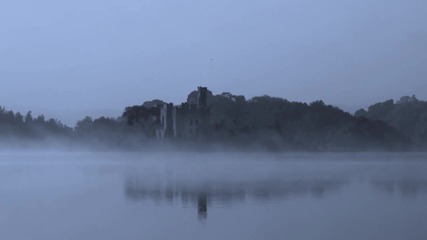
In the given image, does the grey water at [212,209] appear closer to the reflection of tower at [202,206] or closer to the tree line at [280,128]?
the reflection of tower at [202,206]

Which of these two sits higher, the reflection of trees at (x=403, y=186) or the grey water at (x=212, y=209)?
the reflection of trees at (x=403, y=186)

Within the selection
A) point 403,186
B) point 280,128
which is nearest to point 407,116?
point 280,128

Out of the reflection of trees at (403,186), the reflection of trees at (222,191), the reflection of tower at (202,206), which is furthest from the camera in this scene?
the reflection of trees at (403,186)

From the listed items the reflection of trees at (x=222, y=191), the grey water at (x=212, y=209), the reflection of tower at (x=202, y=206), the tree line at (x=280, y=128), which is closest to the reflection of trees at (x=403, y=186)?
the grey water at (x=212, y=209)

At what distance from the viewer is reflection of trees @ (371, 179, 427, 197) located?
21384 mm

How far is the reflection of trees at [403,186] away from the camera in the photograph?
21.4 metres

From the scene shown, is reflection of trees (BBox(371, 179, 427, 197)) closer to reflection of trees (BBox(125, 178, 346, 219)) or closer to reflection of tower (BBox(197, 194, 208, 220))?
reflection of trees (BBox(125, 178, 346, 219))

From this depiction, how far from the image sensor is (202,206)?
1692cm

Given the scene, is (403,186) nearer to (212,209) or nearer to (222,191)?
(222,191)

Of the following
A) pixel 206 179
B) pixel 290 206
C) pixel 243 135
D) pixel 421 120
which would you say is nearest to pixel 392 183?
pixel 206 179

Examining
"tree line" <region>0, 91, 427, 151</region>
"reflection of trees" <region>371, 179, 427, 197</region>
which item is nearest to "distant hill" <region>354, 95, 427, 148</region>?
"tree line" <region>0, 91, 427, 151</region>

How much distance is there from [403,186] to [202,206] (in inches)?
339

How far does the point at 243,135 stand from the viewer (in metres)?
73.4

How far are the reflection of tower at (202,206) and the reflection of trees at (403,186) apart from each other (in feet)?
16.3
